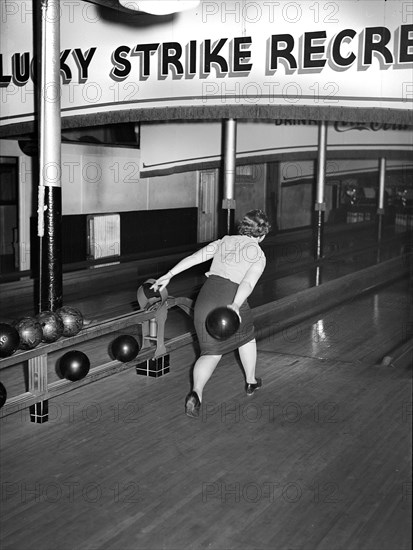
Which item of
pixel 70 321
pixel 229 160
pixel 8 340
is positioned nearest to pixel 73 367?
pixel 70 321

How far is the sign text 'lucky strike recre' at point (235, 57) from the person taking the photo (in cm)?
486

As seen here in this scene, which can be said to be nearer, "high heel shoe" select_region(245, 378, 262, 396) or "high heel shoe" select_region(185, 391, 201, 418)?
"high heel shoe" select_region(185, 391, 201, 418)

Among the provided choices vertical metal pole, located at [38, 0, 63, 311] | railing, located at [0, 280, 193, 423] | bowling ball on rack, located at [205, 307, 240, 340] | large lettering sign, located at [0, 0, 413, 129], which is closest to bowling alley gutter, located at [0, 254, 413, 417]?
railing, located at [0, 280, 193, 423]

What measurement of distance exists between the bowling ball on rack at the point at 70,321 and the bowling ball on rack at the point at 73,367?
0.44ft

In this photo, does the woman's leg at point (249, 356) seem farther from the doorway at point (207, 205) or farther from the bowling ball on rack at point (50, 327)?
the doorway at point (207, 205)

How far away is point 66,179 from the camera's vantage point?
31.5ft

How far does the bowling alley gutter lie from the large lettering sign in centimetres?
146

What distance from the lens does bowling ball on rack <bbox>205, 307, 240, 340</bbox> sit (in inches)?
148

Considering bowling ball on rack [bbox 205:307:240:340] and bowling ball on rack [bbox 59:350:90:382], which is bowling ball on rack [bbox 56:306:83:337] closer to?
bowling ball on rack [bbox 59:350:90:382]

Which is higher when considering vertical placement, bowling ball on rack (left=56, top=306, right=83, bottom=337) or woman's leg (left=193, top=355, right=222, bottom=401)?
bowling ball on rack (left=56, top=306, right=83, bottom=337)

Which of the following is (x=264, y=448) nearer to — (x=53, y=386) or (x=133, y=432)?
(x=133, y=432)

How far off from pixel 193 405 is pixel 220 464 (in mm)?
663

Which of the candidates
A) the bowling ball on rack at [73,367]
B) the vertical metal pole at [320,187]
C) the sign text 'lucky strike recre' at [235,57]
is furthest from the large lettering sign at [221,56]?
the vertical metal pole at [320,187]

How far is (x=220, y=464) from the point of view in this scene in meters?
3.60
